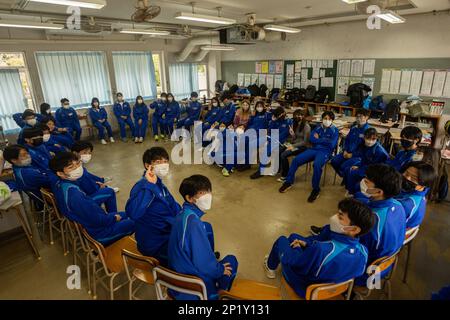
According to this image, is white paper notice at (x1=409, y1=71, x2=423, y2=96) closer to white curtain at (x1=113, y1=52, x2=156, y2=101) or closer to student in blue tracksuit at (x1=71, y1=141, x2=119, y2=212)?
student in blue tracksuit at (x1=71, y1=141, x2=119, y2=212)

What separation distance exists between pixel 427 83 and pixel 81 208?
674 centimetres

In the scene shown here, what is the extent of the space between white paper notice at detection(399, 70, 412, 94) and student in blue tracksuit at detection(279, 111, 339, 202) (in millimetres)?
3031

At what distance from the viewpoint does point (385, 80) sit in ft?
20.1

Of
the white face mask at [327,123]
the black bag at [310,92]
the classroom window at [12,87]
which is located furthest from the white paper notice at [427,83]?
the classroom window at [12,87]

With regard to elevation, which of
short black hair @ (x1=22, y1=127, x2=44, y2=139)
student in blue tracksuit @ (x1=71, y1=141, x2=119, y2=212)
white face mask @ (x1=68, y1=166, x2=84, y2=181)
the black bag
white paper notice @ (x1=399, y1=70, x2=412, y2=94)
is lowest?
student in blue tracksuit @ (x1=71, y1=141, x2=119, y2=212)

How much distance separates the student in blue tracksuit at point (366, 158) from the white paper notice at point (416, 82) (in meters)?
3.25

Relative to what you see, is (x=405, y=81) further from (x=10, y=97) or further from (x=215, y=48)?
(x=10, y=97)

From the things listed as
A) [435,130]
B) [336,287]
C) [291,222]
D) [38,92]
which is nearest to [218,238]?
[291,222]

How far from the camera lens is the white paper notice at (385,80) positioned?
6.07 metres

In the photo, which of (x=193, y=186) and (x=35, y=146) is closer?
(x=193, y=186)

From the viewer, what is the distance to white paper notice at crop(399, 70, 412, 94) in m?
5.80

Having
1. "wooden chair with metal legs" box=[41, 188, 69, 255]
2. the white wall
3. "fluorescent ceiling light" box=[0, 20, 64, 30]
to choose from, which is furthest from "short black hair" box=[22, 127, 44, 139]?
the white wall

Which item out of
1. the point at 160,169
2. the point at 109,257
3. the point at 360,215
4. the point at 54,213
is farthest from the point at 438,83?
the point at 54,213

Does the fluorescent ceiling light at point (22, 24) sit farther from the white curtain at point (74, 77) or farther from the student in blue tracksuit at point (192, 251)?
the student in blue tracksuit at point (192, 251)
